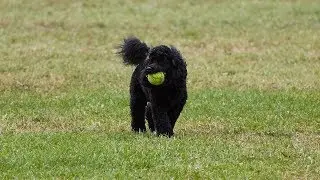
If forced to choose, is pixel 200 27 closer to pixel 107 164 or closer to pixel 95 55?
pixel 95 55

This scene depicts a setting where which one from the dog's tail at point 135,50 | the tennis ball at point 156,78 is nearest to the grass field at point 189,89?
the tennis ball at point 156,78

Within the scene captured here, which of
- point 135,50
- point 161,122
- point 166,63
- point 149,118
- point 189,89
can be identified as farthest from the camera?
point 189,89

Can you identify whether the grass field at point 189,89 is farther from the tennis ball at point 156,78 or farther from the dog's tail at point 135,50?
the dog's tail at point 135,50

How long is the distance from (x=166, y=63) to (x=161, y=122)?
110 centimetres

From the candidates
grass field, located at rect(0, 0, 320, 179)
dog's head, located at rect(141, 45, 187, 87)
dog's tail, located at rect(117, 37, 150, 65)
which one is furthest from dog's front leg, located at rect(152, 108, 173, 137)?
dog's tail, located at rect(117, 37, 150, 65)

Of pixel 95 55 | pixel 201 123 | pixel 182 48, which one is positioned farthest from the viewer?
pixel 182 48

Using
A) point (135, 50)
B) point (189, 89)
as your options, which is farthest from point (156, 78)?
point (189, 89)

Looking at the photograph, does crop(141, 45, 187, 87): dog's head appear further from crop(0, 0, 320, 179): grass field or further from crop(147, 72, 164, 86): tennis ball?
crop(0, 0, 320, 179): grass field

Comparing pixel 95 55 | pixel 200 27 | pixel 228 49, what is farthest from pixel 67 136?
pixel 200 27

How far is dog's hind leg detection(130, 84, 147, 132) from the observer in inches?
590

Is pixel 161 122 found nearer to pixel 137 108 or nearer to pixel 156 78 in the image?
pixel 156 78

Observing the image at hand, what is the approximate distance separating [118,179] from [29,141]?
10.9 feet

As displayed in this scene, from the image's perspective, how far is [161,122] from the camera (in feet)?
45.2

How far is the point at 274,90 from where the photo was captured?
840 inches
